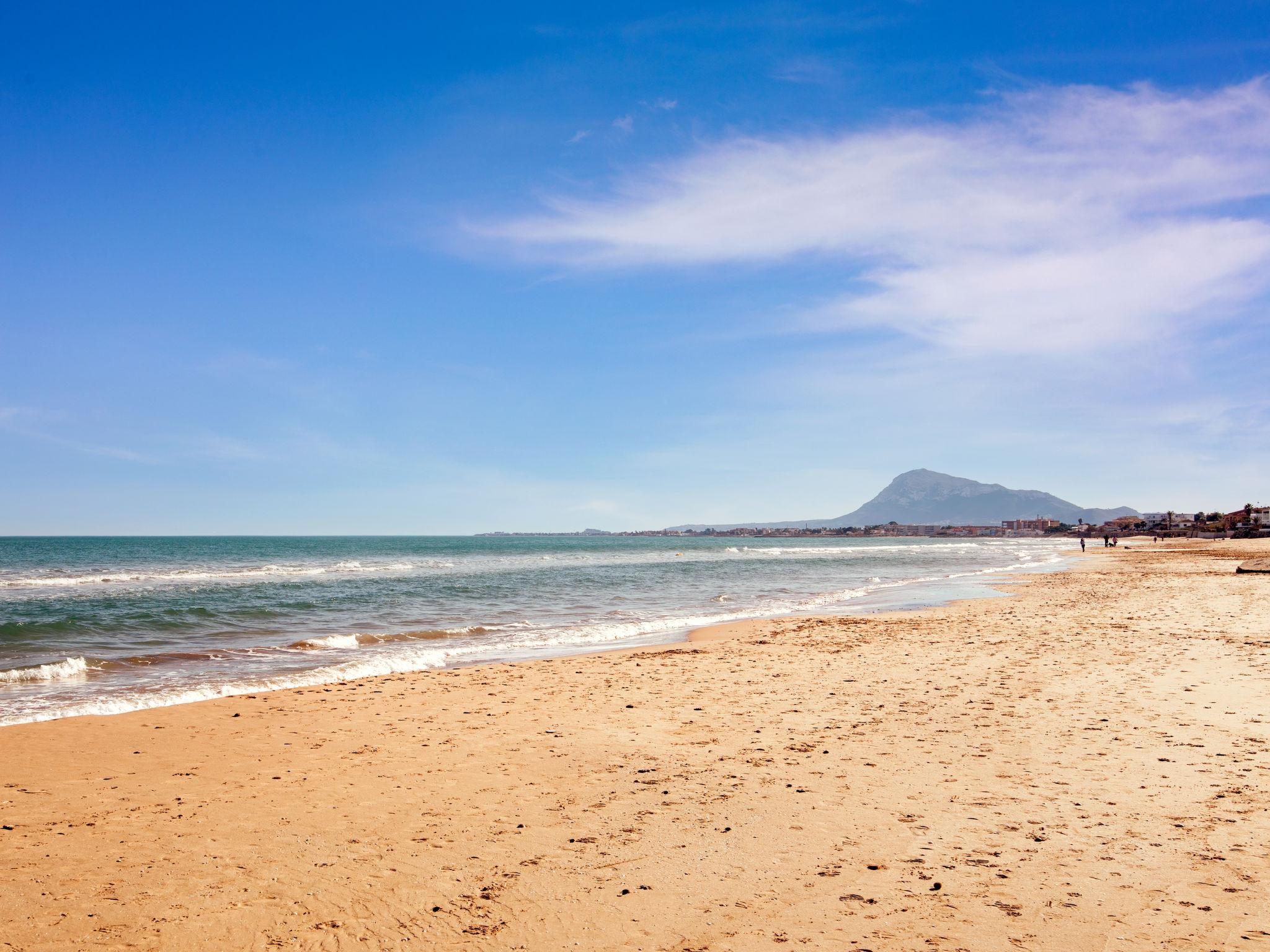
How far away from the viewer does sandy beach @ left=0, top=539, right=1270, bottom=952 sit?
14.1 feet

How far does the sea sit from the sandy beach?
2751 millimetres

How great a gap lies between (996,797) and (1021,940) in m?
2.28

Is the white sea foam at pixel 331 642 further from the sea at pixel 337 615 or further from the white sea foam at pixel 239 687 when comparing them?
the white sea foam at pixel 239 687

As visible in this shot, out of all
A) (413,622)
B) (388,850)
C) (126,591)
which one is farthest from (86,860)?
(126,591)

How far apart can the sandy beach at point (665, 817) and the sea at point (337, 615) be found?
275cm

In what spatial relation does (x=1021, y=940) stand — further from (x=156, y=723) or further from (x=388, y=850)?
(x=156, y=723)

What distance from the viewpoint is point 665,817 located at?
19.5 ft

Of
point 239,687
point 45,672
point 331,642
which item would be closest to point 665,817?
point 239,687

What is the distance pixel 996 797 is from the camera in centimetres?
611

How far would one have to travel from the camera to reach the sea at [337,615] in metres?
13.0

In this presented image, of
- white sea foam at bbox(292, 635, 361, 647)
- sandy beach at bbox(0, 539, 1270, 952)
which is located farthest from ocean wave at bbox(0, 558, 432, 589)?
sandy beach at bbox(0, 539, 1270, 952)

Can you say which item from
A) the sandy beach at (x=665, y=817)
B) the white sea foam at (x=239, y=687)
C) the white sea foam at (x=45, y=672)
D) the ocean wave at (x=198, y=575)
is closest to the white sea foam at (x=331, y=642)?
the white sea foam at (x=239, y=687)

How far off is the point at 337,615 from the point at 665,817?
19251 millimetres

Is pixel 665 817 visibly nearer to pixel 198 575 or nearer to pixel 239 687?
pixel 239 687
